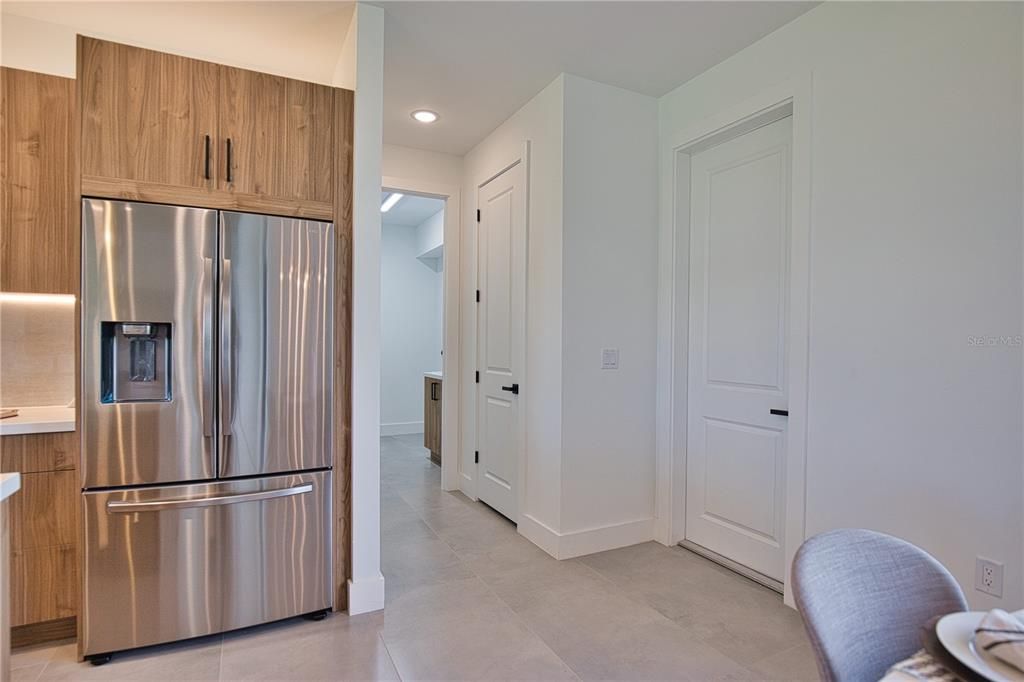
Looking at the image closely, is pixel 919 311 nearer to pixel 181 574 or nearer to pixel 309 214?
pixel 309 214

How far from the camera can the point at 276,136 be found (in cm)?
228

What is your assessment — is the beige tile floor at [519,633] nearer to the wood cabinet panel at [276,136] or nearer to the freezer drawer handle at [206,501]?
the freezer drawer handle at [206,501]

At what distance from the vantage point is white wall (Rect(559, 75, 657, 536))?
302 centimetres

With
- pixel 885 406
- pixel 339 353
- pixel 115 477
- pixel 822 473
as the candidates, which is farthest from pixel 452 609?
pixel 885 406

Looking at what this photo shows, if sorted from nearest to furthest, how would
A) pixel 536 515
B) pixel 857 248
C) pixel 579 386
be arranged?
pixel 857 248
pixel 579 386
pixel 536 515

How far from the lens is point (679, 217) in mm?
3188

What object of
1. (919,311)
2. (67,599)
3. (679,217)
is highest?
(679,217)

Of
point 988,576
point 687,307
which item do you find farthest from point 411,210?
point 988,576

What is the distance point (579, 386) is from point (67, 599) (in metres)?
2.45

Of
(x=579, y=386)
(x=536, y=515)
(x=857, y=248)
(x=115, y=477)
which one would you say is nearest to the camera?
(x=115, y=477)

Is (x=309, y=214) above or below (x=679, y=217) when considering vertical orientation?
below

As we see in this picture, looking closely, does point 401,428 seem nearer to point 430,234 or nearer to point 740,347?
point 430,234

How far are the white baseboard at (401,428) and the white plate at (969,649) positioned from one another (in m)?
6.53

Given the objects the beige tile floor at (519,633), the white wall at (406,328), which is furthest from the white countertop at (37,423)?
the white wall at (406,328)
